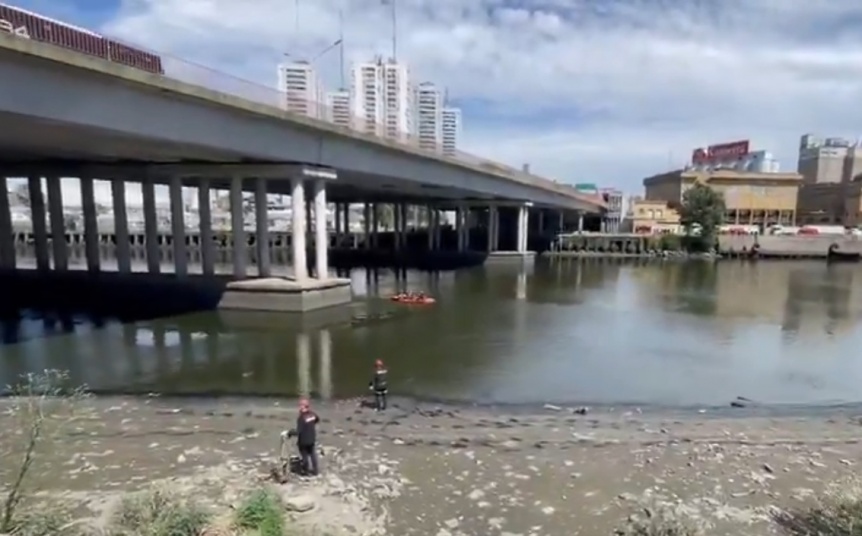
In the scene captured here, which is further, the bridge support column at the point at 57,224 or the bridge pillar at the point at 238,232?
the bridge support column at the point at 57,224

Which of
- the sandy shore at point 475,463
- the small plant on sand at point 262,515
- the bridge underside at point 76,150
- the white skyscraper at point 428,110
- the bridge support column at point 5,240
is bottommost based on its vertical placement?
the sandy shore at point 475,463

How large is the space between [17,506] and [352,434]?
691 centimetres

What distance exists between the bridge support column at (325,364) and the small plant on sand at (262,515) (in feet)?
28.6

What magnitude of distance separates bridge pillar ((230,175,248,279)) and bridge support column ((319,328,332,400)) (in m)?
9.94

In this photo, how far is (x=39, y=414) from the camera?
793 cm

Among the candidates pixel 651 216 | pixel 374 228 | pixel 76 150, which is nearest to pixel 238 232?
pixel 76 150

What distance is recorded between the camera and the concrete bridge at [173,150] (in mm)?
20609

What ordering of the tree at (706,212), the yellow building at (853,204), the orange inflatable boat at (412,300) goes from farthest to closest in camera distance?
the yellow building at (853,204) < the tree at (706,212) < the orange inflatable boat at (412,300)

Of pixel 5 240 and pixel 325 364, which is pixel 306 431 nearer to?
pixel 325 364

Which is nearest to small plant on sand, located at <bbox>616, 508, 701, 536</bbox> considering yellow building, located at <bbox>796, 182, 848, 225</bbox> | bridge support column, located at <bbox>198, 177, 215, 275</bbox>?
bridge support column, located at <bbox>198, 177, 215, 275</bbox>

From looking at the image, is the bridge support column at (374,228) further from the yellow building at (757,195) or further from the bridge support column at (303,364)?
the bridge support column at (303,364)

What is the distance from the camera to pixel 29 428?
30.0 ft

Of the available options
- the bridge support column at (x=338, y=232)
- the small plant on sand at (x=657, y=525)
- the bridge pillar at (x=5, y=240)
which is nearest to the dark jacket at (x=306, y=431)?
the small plant on sand at (x=657, y=525)

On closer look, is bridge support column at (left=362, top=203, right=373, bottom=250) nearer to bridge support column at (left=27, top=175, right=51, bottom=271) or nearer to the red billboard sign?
bridge support column at (left=27, top=175, right=51, bottom=271)
